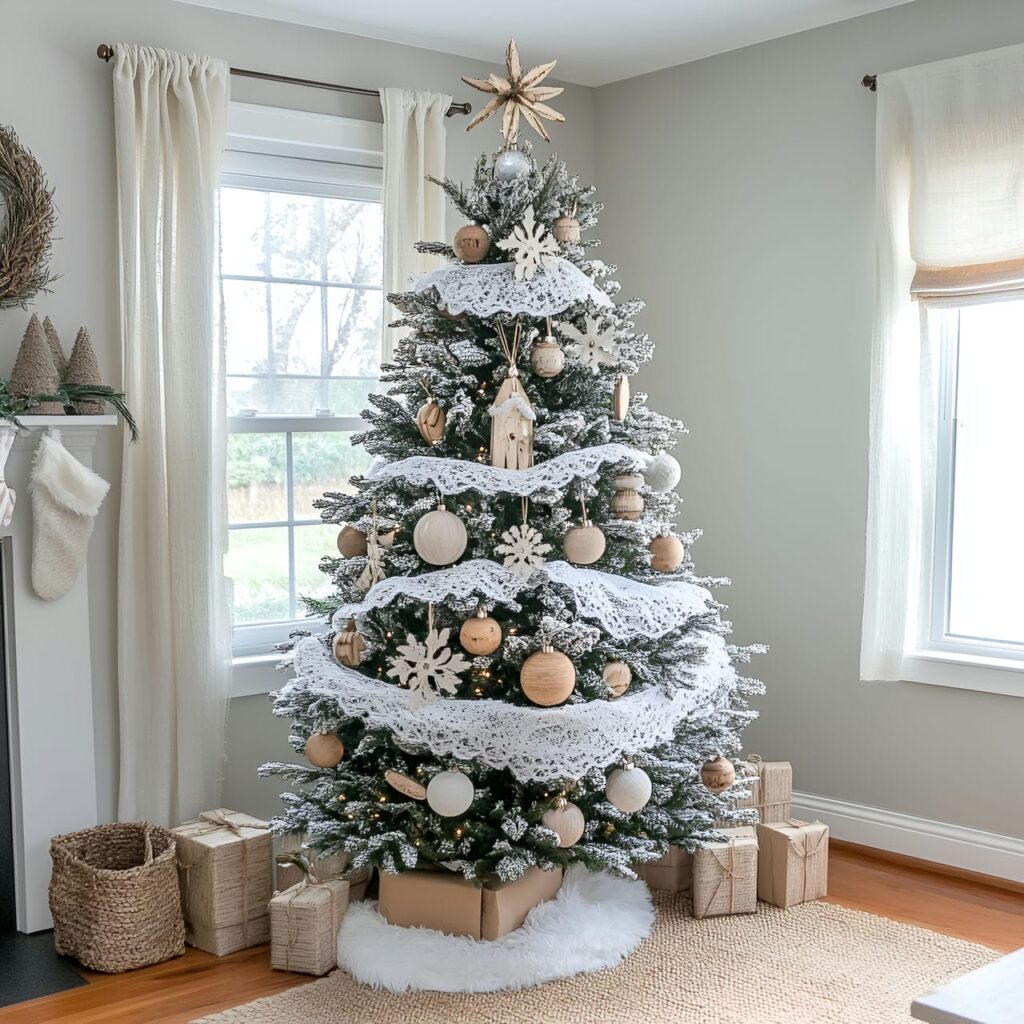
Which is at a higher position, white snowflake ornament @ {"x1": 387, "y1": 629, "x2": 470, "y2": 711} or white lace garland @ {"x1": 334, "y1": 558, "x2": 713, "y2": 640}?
white lace garland @ {"x1": 334, "y1": 558, "x2": 713, "y2": 640}

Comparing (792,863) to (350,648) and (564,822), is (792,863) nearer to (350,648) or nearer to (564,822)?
(564,822)

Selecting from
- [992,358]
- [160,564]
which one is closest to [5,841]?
[160,564]

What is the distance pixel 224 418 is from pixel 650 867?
1821 millimetres

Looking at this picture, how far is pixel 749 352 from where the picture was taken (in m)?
4.06

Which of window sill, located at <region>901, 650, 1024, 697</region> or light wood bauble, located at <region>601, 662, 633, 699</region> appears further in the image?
window sill, located at <region>901, 650, 1024, 697</region>

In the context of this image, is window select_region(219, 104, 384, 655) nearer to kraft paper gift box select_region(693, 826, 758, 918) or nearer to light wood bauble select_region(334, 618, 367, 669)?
light wood bauble select_region(334, 618, 367, 669)

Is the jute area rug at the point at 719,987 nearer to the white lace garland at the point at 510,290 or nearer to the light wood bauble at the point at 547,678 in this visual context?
the light wood bauble at the point at 547,678

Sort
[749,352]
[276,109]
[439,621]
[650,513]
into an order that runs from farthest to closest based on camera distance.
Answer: [749,352], [276,109], [650,513], [439,621]

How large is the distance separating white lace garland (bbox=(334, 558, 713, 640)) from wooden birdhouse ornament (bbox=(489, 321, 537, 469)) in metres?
0.25

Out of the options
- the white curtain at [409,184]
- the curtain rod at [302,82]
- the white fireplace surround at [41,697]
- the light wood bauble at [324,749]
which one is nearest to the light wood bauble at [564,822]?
the light wood bauble at [324,749]

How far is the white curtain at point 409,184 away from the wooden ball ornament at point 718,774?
63.1 inches

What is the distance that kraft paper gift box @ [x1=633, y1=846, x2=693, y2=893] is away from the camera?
3459 millimetres

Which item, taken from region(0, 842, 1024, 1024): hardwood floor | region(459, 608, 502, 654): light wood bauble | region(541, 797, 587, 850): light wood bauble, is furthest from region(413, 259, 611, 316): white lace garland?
region(0, 842, 1024, 1024): hardwood floor

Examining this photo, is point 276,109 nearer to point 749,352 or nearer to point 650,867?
point 749,352
